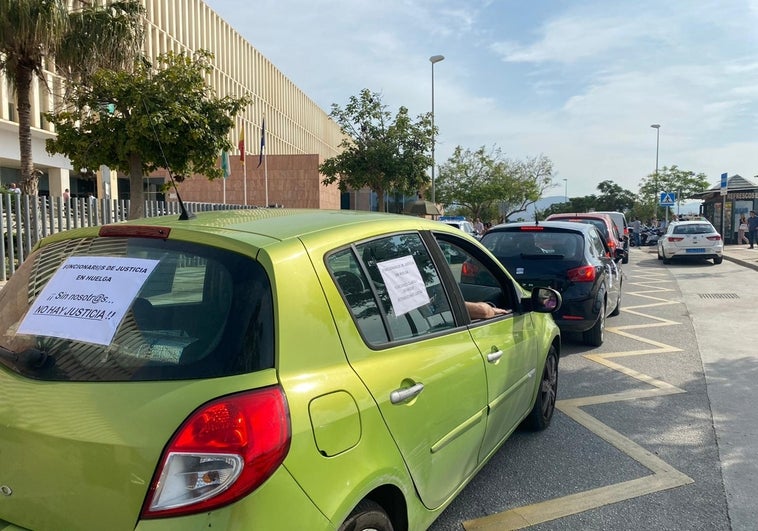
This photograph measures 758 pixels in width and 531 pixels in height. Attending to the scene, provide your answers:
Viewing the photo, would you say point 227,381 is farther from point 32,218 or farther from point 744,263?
point 744,263

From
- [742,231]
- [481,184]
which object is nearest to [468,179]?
[481,184]

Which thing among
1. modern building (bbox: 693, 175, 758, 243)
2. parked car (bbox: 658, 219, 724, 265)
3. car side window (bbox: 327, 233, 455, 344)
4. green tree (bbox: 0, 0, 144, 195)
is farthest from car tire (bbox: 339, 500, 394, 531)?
modern building (bbox: 693, 175, 758, 243)

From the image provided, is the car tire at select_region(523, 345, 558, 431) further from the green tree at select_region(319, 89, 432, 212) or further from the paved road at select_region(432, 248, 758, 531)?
the green tree at select_region(319, 89, 432, 212)

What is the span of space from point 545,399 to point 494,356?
4.93 ft

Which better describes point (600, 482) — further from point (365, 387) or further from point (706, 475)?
point (365, 387)

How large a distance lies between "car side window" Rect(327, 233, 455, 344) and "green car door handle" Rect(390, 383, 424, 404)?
0.20m

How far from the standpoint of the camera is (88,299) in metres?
1.93

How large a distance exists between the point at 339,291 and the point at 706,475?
3.02 meters

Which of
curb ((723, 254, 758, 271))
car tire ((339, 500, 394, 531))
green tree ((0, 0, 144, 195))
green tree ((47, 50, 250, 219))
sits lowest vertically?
curb ((723, 254, 758, 271))

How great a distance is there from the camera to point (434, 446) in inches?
93.7

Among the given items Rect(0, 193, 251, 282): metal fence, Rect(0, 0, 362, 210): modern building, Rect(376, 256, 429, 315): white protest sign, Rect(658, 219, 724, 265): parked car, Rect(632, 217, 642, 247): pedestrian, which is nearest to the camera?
Rect(376, 256, 429, 315): white protest sign

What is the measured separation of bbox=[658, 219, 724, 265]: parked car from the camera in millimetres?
18594

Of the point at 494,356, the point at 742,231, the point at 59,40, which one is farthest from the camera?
the point at 742,231

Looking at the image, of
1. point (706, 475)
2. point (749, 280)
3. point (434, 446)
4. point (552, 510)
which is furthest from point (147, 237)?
point (749, 280)
